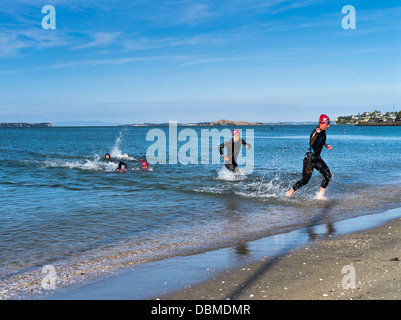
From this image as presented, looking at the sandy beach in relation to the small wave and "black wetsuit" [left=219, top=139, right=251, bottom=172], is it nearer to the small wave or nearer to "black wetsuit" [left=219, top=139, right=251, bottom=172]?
"black wetsuit" [left=219, top=139, right=251, bottom=172]

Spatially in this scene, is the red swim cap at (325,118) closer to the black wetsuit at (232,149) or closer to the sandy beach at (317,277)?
the black wetsuit at (232,149)

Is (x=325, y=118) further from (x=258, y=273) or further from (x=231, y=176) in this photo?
(x=231, y=176)

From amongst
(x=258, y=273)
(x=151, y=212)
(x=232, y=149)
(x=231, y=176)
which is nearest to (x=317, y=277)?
(x=258, y=273)

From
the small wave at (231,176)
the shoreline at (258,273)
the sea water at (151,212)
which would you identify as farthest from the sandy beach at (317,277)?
the small wave at (231,176)

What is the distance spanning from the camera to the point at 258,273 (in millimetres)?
5168

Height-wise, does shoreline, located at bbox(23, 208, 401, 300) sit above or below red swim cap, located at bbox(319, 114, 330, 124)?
below

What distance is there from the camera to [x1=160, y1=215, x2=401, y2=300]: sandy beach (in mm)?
4355

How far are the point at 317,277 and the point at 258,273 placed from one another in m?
0.84

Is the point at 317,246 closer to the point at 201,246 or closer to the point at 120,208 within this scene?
the point at 201,246

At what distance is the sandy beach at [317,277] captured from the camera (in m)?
4.36

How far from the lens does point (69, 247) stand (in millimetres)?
6902


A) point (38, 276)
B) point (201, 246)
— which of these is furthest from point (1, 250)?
point (201, 246)

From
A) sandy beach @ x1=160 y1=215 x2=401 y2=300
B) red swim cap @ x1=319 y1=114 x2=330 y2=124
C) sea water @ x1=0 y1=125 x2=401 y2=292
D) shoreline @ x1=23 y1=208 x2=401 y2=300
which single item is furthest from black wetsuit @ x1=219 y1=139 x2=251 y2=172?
sandy beach @ x1=160 y1=215 x2=401 y2=300

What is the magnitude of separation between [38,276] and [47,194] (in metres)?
8.07
